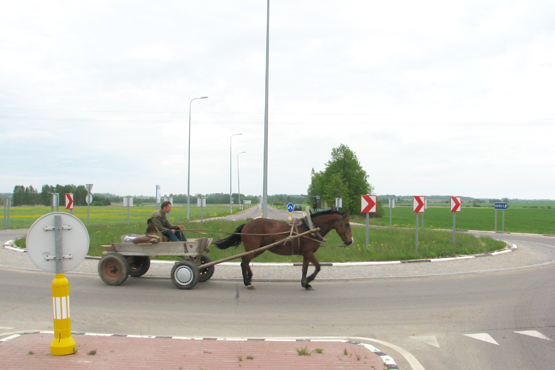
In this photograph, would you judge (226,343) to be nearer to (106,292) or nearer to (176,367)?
(176,367)

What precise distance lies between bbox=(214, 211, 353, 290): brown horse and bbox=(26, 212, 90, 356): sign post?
4566 millimetres

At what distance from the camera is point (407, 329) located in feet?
19.7

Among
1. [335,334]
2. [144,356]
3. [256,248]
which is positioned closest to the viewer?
[144,356]

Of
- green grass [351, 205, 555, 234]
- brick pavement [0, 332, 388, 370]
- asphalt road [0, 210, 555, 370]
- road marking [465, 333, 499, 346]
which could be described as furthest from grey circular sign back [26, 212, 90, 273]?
green grass [351, 205, 555, 234]

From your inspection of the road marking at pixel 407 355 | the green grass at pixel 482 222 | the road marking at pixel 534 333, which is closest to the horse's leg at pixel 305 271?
the road marking at pixel 407 355

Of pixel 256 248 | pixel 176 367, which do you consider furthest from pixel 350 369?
pixel 256 248

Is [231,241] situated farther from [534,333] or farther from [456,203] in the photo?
[456,203]

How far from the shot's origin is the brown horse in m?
8.73

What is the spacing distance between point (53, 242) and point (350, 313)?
4.77 metres

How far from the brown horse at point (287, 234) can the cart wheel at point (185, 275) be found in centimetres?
102

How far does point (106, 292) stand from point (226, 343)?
4.38 meters

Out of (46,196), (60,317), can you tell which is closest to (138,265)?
(60,317)

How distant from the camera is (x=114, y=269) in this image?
29.2 feet

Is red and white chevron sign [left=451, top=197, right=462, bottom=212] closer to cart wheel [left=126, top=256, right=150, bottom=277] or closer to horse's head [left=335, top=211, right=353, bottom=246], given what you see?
horse's head [left=335, top=211, right=353, bottom=246]
